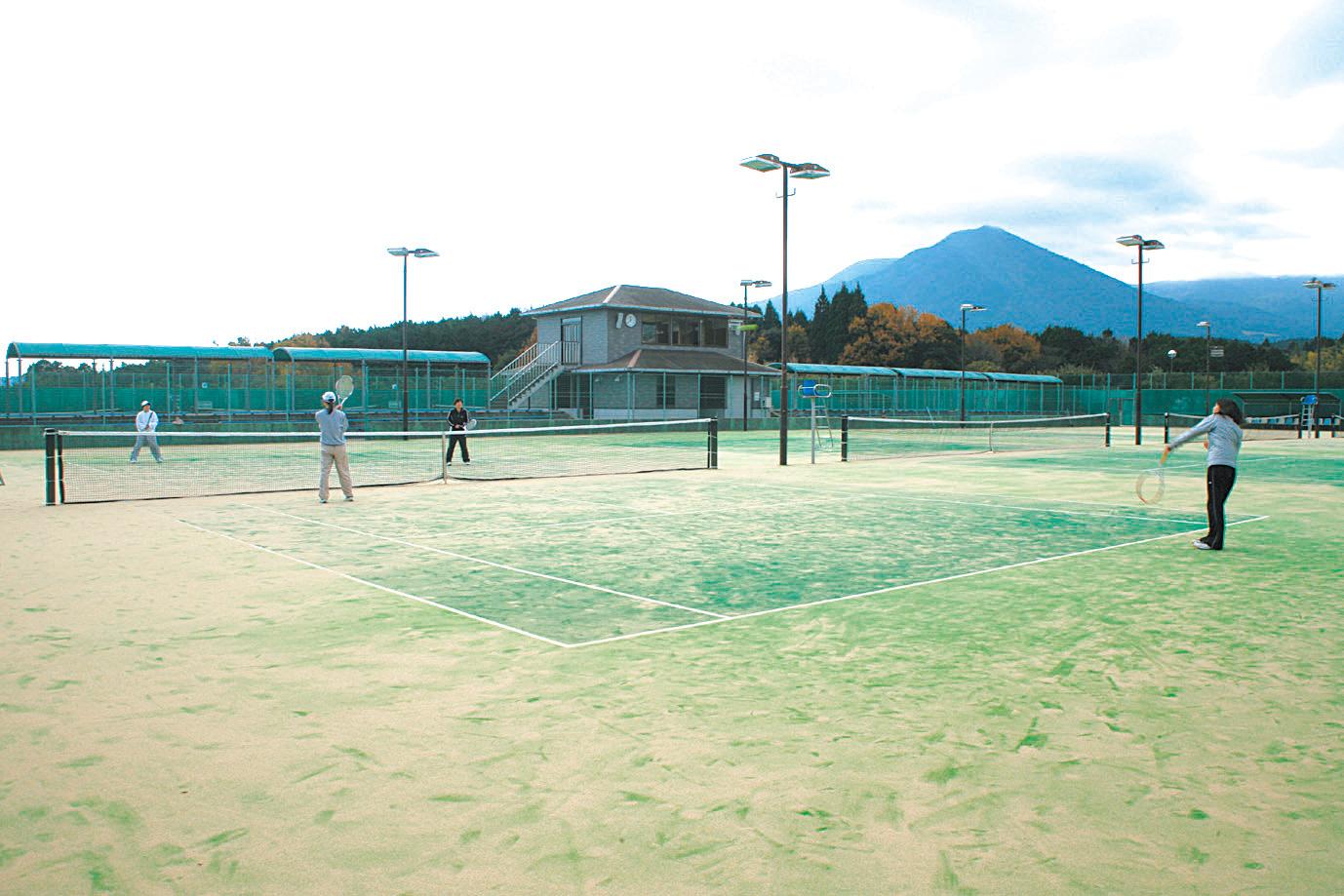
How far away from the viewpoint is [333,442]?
50.0 ft

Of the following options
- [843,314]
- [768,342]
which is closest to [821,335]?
[843,314]

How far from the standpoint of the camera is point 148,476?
20.6 meters

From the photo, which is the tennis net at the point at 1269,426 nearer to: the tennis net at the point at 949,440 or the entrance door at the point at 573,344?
the tennis net at the point at 949,440

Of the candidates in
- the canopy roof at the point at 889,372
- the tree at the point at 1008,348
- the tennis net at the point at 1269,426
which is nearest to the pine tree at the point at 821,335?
the tree at the point at 1008,348

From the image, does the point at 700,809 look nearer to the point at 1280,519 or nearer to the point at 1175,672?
the point at 1175,672

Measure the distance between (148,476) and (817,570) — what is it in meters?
16.1

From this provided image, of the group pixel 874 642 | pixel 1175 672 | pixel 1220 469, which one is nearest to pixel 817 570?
pixel 874 642

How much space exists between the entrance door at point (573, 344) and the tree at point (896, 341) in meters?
49.1

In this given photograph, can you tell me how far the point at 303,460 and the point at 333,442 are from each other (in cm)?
1132

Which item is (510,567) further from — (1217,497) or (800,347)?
(800,347)

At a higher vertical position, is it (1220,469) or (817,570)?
(1220,469)

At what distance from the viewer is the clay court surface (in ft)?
11.6

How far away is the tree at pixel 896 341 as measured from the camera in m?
97.2

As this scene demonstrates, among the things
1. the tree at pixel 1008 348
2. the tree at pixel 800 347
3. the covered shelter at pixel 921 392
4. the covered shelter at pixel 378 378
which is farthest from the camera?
the tree at pixel 800 347
